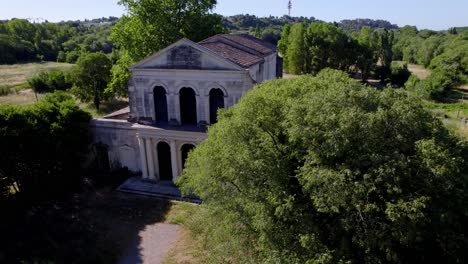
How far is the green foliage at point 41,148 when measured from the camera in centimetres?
2206

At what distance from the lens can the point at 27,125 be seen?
73.8 ft

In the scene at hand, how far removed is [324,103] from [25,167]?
20.5 meters

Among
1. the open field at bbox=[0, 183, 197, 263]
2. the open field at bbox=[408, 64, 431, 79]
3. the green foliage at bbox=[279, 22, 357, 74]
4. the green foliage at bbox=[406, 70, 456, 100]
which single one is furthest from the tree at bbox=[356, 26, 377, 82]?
the open field at bbox=[0, 183, 197, 263]

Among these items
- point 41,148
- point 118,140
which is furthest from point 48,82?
point 41,148

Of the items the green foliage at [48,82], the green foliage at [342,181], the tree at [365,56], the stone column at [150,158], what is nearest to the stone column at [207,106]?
the stone column at [150,158]

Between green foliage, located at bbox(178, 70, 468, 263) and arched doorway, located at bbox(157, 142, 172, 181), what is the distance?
40.0 ft

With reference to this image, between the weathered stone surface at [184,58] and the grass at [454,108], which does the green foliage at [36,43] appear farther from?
the grass at [454,108]

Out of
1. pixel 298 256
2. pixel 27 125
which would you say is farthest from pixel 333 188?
pixel 27 125

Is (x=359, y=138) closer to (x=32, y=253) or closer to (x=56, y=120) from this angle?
(x=32, y=253)

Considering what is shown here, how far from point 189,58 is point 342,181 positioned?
52.4 feet

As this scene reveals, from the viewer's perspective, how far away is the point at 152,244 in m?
20.3

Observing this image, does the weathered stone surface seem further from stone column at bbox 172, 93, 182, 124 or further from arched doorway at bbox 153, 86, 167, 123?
arched doorway at bbox 153, 86, 167, 123

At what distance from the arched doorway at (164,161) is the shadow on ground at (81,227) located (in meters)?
2.82

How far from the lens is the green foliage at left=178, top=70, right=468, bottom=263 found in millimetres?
11109
